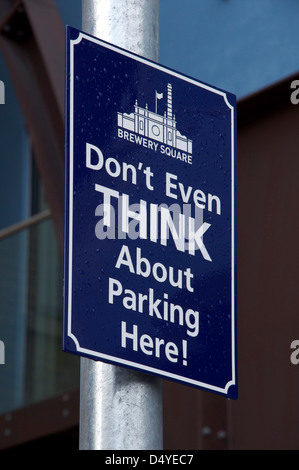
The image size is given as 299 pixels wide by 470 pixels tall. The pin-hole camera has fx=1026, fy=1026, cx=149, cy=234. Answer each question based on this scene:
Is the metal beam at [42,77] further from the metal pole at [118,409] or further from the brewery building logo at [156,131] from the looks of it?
the metal pole at [118,409]

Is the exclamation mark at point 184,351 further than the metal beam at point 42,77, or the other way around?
the metal beam at point 42,77

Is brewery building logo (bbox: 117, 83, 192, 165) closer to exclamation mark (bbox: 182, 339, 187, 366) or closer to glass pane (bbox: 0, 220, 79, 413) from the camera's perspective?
exclamation mark (bbox: 182, 339, 187, 366)

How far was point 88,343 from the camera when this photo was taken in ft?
9.28

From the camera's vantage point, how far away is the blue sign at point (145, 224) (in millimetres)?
2908

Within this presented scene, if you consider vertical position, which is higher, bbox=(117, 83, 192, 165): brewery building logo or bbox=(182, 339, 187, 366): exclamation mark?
bbox=(117, 83, 192, 165): brewery building logo

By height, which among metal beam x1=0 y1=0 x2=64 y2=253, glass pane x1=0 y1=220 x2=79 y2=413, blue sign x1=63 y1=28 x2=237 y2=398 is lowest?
blue sign x1=63 y1=28 x2=237 y2=398

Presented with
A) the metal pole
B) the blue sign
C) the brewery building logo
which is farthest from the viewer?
the brewery building logo

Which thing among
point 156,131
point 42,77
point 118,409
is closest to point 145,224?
point 156,131

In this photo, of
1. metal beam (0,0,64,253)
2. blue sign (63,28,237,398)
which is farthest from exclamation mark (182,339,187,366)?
metal beam (0,0,64,253)

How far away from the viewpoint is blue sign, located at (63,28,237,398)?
2908mm

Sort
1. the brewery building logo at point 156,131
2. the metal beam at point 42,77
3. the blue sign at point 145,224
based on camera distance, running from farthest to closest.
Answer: the metal beam at point 42,77 < the brewery building logo at point 156,131 < the blue sign at point 145,224

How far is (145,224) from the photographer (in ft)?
10.0

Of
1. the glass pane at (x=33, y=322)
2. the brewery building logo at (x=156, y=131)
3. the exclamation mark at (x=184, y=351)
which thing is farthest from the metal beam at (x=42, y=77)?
the exclamation mark at (x=184, y=351)

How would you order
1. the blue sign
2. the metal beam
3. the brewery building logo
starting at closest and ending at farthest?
the blue sign, the brewery building logo, the metal beam
